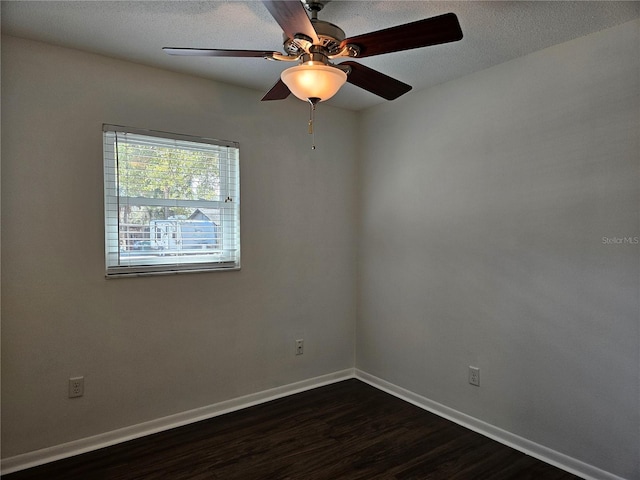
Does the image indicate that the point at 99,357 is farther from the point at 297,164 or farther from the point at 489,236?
the point at 489,236

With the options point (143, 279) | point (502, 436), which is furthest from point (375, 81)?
point (502, 436)

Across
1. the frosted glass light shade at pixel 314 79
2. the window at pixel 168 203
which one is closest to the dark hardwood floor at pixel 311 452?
the window at pixel 168 203

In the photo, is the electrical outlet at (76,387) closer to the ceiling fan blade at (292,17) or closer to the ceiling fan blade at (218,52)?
the ceiling fan blade at (218,52)

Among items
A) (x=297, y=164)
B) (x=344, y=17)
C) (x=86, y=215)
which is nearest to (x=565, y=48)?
(x=344, y=17)

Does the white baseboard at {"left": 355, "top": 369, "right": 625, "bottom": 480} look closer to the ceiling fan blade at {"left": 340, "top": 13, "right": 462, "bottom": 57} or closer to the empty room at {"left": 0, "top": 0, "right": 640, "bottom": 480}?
the empty room at {"left": 0, "top": 0, "right": 640, "bottom": 480}

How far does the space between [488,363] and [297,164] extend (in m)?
2.05

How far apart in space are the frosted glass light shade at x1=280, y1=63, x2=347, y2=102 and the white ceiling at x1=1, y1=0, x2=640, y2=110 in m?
0.47

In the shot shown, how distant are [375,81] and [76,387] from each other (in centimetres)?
244

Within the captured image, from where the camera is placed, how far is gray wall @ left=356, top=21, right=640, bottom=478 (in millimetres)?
2137

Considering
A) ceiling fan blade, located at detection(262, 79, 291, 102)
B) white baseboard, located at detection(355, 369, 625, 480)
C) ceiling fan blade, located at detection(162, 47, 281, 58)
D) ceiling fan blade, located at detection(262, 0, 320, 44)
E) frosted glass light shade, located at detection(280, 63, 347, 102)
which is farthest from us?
white baseboard, located at detection(355, 369, 625, 480)

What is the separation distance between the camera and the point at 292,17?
141cm

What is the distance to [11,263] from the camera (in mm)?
2248

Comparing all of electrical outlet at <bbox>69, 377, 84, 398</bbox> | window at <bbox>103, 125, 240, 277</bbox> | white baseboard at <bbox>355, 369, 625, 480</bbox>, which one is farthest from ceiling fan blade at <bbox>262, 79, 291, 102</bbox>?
white baseboard at <bbox>355, 369, 625, 480</bbox>

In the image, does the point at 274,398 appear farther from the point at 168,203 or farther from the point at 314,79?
the point at 314,79
